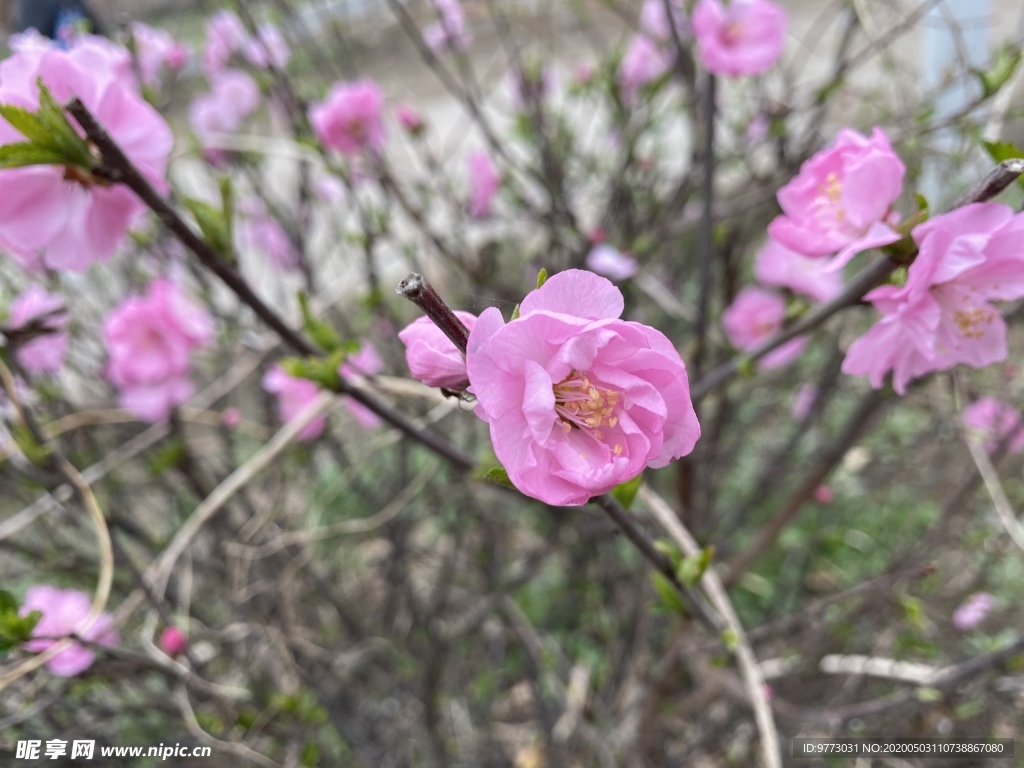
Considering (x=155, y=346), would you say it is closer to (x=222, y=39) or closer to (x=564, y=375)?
(x=222, y=39)

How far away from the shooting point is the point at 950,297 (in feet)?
1.99

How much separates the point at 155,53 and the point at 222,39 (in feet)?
1.04

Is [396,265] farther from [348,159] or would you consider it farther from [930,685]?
[930,685]

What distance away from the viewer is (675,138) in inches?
179

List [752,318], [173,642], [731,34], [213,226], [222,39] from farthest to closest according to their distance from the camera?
[222,39] → [752,318] → [731,34] → [173,642] → [213,226]

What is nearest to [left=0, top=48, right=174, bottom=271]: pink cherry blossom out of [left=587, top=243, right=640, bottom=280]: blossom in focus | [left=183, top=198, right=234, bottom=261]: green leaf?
[left=183, top=198, right=234, bottom=261]: green leaf

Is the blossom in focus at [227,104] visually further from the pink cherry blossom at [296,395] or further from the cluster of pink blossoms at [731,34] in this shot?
the cluster of pink blossoms at [731,34]

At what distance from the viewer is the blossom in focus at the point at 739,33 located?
1261 millimetres

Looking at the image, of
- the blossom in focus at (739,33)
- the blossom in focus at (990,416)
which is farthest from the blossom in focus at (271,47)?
the blossom in focus at (990,416)

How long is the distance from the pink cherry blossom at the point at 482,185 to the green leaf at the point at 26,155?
161 centimetres

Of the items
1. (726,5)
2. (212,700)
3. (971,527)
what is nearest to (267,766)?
(212,700)

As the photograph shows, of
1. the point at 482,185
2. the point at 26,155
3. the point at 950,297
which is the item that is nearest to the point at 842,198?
the point at 950,297

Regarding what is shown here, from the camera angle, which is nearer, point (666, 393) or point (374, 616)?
point (666, 393)

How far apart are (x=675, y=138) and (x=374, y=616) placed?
12.2ft
